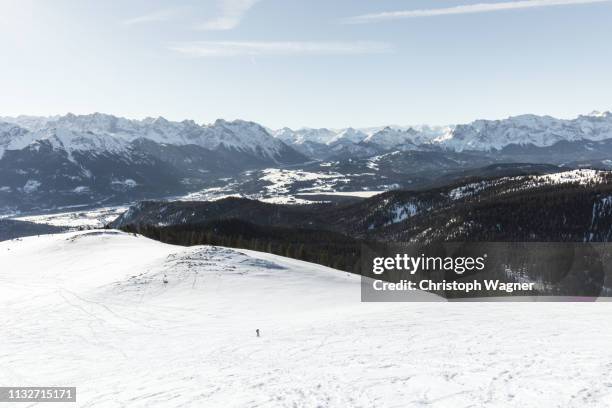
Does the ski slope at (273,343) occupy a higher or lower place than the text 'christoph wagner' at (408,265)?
higher

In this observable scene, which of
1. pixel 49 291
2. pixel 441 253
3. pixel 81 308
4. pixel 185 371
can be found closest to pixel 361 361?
pixel 185 371

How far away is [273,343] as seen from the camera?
29156mm

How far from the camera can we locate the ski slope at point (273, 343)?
62.5 feet

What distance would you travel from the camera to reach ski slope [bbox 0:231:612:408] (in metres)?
19.1

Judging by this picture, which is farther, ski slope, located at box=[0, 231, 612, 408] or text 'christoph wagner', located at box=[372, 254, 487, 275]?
text 'christoph wagner', located at box=[372, 254, 487, 275]

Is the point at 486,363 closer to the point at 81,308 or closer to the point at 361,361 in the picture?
the point at 361,361

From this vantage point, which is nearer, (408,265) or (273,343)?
(273,343)

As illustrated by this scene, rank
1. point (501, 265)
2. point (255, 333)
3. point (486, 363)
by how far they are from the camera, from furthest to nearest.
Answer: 1. point (501, 265)
2. point (255, 333)
3. point (486, 363)

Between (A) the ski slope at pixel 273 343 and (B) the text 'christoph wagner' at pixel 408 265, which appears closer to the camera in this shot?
(A) the ski slope at pixel 273 343

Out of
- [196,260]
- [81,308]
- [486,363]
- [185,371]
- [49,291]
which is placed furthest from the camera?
[196,260]

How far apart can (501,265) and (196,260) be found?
6608 inches

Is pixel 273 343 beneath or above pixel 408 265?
above

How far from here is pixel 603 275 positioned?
576 feet

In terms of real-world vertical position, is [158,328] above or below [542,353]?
below
